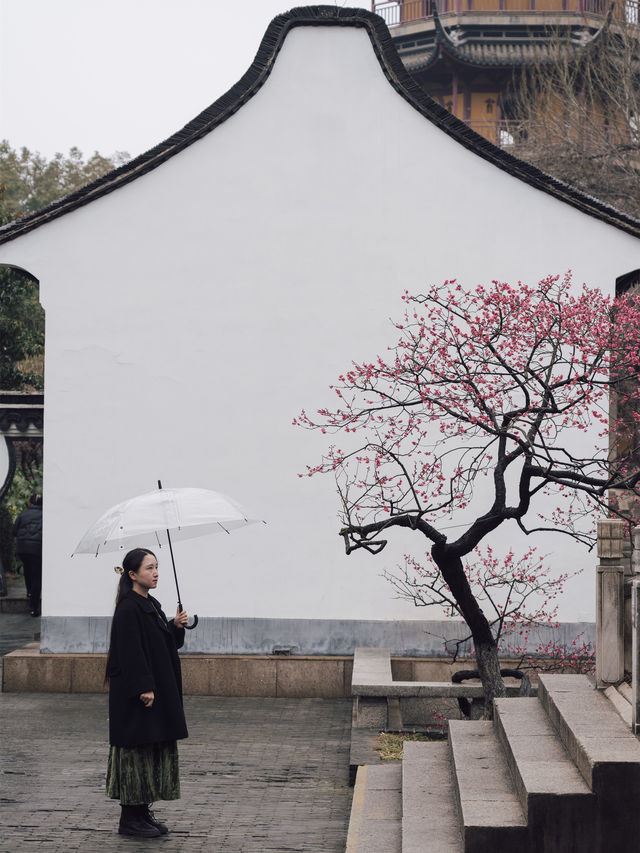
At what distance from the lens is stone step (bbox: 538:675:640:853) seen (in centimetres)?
595

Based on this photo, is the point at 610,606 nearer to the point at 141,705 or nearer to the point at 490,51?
the point at 141,705

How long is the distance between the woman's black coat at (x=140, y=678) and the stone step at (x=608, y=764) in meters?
2.41

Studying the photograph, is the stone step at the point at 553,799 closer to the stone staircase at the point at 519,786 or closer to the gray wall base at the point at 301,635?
the stone staircase at the point at 519,786

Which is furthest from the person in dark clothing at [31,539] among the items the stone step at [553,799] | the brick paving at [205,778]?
the stone step at [553,799]

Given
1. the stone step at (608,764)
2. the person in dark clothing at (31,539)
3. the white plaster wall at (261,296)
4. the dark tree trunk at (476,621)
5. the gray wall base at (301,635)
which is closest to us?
the stone step at (608,764)

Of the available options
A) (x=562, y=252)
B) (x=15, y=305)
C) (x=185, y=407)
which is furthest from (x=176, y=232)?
(x=15, y=305)

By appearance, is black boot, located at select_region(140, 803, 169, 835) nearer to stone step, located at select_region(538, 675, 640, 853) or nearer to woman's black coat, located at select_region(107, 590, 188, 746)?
woman's black coat, located at select_region(107, 590, 188, 746)

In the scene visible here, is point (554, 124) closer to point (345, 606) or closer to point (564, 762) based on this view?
point (345, 606)

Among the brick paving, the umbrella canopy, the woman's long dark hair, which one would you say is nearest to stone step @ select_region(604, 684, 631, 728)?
the brick paving

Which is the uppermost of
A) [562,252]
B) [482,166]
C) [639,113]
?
[639,113]

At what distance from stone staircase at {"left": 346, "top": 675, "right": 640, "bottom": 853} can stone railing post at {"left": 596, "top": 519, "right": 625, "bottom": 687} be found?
0.75 ft

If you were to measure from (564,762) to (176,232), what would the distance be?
7696 mm

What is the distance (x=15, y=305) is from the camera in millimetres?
22109

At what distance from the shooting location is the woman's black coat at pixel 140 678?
7.12 metres
